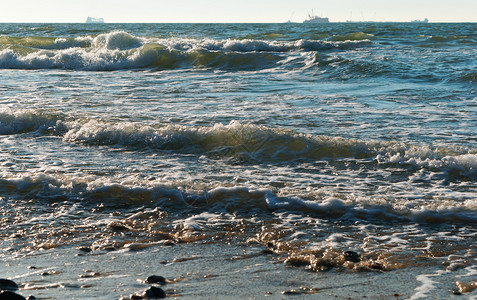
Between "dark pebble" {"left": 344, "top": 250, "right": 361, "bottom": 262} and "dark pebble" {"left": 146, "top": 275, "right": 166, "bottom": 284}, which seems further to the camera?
"dark pebble" {"left": 344, "top": 250, "right": 361, "bottom": 262}

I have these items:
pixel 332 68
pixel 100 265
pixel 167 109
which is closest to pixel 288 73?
pixel 332 68

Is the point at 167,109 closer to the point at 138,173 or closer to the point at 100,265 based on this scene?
the point at 138,173

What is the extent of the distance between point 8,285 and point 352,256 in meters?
2.25

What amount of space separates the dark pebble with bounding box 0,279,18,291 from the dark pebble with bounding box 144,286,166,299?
0.79m

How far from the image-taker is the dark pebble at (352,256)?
3986 mm

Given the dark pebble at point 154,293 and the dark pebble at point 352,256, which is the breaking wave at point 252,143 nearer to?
the dark pebble at point 352,256

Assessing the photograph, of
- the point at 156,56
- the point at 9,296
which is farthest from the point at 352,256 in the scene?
the point at 156,56

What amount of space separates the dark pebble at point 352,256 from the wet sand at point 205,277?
202mm

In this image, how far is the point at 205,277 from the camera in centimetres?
372

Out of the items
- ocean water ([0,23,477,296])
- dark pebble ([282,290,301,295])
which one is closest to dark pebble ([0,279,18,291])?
ocean water ([0,23,477,296])

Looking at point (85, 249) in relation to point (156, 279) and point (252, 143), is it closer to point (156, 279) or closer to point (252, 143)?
point (156, 279)

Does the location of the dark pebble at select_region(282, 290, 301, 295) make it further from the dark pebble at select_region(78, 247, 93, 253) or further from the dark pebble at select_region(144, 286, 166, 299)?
the dark pebble at select_region(78, 247, 93, 253)

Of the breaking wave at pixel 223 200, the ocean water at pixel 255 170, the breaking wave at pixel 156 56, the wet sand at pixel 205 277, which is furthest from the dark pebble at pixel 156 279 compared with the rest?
the breaking wave at pixel 156 56

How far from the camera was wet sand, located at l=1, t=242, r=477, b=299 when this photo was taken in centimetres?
341
